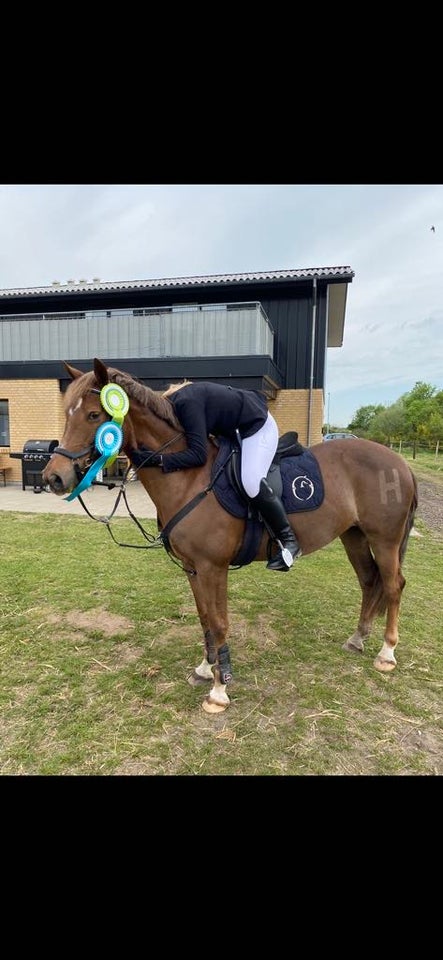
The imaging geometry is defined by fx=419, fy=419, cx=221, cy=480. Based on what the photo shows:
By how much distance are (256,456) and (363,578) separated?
62.8 inches

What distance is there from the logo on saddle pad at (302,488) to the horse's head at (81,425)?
1.33 m

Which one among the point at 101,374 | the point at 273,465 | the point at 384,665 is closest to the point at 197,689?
the point at 384,665

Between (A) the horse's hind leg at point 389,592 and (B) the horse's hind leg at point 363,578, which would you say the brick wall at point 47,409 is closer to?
(B) the horse's hind leg at point 363,578

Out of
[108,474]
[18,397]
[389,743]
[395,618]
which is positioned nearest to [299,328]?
[108,474]

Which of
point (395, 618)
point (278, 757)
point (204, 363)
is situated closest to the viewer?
point (278, 757)

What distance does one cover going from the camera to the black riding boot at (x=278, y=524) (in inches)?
103

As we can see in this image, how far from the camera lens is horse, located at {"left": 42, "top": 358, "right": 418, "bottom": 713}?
227 centimetres

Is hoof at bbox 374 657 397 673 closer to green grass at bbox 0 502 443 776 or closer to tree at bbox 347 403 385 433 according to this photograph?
green grass at bbox 0 502 443 776

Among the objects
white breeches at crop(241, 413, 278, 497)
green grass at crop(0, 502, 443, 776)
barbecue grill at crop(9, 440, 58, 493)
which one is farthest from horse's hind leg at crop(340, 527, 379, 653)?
barbecue grill at crop(9, 440, 58, 493)

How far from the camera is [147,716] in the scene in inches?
101

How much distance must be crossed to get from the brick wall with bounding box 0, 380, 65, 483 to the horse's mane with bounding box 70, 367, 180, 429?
10692mm

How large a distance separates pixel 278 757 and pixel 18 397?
12.7 metres
